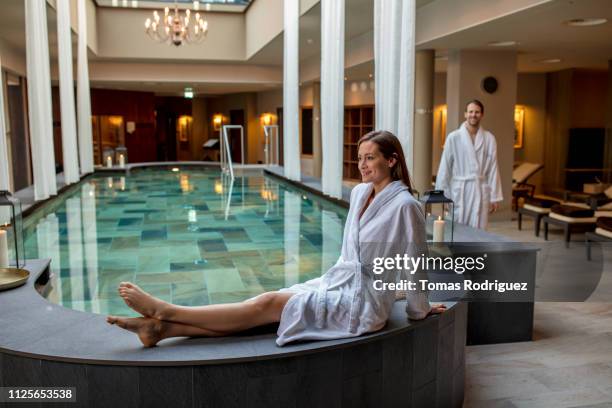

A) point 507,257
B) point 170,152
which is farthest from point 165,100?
point 507,257

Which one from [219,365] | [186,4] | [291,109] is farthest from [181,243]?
[186,4]

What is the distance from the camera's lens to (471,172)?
179 inches

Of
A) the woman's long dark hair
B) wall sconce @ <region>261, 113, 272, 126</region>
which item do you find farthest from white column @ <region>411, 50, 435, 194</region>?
wall sconce @ <region>261, 113, 272, 126</region>

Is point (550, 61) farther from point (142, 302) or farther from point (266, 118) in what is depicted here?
point (266, 118)

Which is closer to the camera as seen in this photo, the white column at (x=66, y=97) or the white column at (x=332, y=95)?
the white column at (x=332, y=95)

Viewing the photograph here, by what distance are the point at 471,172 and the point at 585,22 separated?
341 centimetres

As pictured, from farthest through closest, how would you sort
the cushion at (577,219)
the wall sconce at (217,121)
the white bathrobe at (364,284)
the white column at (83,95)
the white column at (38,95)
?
1. the wall sconce at (217,121)
2. the white column at (83,95)
3. the white column at (38,95)
4. the cushion at (577,219)
5. the white bathrobe at (364,284)

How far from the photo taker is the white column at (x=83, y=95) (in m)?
12.1

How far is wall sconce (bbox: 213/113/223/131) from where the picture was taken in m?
23.9

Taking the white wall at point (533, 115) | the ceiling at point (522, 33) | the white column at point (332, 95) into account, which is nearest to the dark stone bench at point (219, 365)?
the ceiling at point (522, 33)

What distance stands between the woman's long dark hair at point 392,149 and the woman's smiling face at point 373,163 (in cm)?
1

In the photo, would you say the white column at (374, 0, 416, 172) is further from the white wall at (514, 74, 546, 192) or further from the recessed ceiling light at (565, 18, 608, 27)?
the white wall at (514, 74, 546, 192)

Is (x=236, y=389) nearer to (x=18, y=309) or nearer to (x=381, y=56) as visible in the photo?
(x=18, y=309)

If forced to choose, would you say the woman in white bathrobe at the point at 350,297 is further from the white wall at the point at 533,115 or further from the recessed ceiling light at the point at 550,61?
the white wall at the point at 533,115
